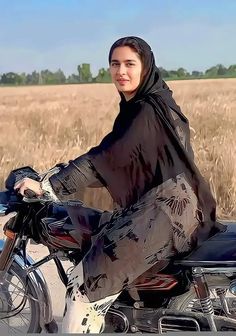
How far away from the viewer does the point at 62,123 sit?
31.5 feet

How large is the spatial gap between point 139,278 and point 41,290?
51 centimetres

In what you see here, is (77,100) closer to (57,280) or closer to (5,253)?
(57,280)

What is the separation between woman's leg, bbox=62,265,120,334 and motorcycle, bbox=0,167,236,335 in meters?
0.12

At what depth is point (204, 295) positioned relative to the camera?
304cm

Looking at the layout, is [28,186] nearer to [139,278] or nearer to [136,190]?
[136,190]

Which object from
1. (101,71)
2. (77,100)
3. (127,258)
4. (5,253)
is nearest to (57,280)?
(5,253)

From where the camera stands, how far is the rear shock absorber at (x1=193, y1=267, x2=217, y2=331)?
9.86 ft

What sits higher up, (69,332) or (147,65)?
(147,65)

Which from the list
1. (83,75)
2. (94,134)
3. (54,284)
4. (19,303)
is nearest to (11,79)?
(83,75)

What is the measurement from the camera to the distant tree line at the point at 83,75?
6.33 m

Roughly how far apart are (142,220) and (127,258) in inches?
6.2

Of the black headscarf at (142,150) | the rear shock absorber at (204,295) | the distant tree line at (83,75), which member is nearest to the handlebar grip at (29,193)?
the black headscarf at (142,150)

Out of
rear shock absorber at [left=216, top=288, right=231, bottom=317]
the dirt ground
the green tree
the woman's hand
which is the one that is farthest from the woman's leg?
the green tree

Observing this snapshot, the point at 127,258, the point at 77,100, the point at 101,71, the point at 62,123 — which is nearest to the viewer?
the point at 127,258
